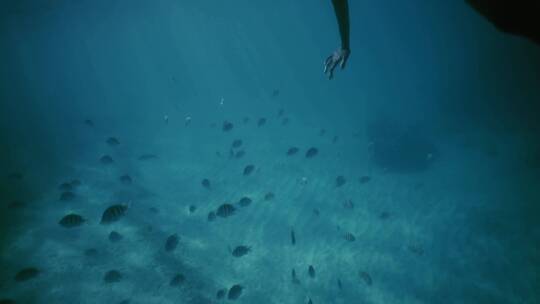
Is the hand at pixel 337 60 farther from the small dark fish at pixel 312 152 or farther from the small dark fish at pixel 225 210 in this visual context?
the small dark fish at pixel 312 152

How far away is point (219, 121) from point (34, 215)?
2801cm

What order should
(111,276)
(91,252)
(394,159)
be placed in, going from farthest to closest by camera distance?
1. (394,159)
2. (91,252)
3. (111,276)

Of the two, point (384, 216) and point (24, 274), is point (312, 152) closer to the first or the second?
point (384, 216)

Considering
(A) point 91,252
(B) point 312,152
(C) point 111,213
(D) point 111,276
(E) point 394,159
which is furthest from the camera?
(E) point 394,159

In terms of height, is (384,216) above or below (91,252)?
below

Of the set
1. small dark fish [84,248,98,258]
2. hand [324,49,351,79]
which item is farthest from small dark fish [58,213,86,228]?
hand [324,49,351,79]

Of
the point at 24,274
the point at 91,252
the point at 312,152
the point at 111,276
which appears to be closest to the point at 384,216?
the point at 312,152

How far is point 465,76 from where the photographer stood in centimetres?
2723

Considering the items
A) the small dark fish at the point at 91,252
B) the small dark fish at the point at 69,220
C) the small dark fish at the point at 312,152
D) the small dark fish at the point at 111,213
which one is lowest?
the small dark fish at the point at 111,213

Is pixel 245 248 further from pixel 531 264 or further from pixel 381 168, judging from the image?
pixel 381 168

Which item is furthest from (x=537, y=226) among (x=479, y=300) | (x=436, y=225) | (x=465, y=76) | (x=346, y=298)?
(x=465, y=76)

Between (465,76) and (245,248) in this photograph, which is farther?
(465,76)

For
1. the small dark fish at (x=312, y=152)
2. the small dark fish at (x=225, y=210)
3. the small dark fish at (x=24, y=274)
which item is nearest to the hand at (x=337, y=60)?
the small dark fish at (x=225, y=210)

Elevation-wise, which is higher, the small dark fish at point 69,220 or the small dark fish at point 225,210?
the small dark fish at point 69,220
